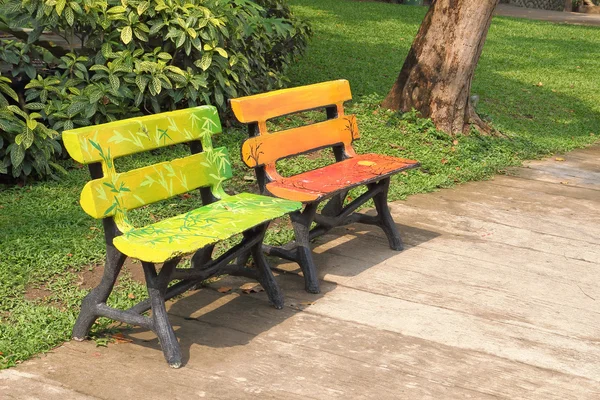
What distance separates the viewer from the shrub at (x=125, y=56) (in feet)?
25.3

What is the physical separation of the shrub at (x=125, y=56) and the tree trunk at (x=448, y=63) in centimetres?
178

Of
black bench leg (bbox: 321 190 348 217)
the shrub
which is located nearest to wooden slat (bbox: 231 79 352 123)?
black bench leg (bbox: 321 190 348 217)

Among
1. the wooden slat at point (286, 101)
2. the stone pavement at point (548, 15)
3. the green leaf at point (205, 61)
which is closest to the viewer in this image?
the wooden slat at point (286, 101)

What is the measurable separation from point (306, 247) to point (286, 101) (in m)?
1.02

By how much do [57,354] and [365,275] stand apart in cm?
203

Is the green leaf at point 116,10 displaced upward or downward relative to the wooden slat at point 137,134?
upward

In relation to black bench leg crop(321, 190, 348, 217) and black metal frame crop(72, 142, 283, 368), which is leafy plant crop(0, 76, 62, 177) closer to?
black bench leg crop(321, 190, 348, 217)

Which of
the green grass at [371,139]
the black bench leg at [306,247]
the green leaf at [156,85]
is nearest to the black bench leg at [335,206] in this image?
the green grass at [371,139]

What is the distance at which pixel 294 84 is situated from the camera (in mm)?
11523

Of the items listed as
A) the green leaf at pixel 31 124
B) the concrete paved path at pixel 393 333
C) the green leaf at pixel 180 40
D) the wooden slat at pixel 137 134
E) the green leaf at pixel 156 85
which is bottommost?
the concrete paved path at pixel 393 333

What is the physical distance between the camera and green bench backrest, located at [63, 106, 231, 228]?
4.48 metres

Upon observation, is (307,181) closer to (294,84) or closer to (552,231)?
(552,231)

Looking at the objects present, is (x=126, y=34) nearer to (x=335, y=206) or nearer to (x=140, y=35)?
(x=140, y=35)

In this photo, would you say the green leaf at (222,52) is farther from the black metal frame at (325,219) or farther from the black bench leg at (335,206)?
the black bench leg at (335,206)
